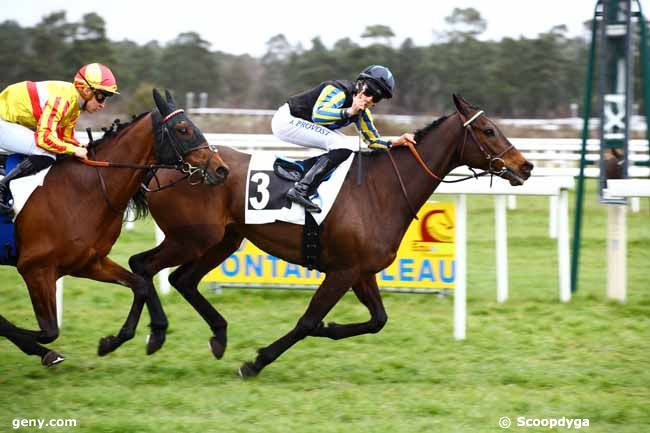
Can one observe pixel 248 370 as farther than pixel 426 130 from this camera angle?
No

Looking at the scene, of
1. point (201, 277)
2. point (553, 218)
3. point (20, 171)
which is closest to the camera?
point (20, 171)

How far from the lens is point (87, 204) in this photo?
5.72 metres

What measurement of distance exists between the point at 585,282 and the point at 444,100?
22096 millimetres

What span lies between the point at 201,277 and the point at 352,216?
4.20 feet

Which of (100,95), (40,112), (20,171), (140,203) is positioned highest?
(100,95)

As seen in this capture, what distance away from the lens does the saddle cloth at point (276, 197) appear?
611 centimetres

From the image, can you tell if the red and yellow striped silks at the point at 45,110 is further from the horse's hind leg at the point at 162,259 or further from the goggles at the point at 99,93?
the horse's hind leg at the point at 162,259

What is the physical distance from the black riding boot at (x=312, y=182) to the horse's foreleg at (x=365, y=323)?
68cm

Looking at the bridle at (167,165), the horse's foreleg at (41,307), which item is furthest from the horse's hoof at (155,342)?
the bridle at (167,165)

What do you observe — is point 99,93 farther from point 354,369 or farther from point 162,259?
point 354,369

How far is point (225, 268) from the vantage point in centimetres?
830

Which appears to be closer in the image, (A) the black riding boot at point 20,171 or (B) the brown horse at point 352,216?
(A) the black riding boot at point 20,171

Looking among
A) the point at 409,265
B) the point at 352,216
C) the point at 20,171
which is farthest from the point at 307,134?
the point at 409,265

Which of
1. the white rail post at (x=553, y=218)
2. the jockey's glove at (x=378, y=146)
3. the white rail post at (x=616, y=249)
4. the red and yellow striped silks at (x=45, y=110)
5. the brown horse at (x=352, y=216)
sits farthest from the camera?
the white rail post at (x=553, y=218)
